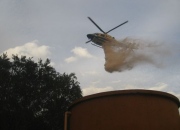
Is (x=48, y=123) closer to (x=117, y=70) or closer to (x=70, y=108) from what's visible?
(x=117, y=70)

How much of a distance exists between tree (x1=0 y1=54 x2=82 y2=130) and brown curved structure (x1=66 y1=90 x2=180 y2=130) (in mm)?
17843

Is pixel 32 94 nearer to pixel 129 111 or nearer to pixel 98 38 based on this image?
pixel 98 38

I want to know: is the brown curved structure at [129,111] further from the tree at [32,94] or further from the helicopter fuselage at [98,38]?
the helicopter fuselage at [98,38]

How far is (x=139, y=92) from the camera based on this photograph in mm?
8531

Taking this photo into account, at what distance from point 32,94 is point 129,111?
20387mm

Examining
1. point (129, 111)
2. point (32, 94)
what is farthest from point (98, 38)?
point (129, 111)

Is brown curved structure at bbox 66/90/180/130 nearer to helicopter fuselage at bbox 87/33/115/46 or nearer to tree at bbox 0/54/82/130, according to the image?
tree at bbox 0/54/82/130

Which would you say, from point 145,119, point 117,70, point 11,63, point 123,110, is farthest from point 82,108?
point 11,63

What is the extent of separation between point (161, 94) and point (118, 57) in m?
18.5

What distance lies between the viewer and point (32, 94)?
27.0 metres

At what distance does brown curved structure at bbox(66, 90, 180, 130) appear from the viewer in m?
8.12

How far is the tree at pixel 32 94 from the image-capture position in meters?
25.2

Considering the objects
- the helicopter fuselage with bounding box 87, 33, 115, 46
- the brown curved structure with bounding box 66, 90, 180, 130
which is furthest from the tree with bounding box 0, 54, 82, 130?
the brown curved structure with bounding box 66, 90, 180, 130

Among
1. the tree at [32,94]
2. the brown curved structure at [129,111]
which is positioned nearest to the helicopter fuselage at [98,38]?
the tree at [32,94]
